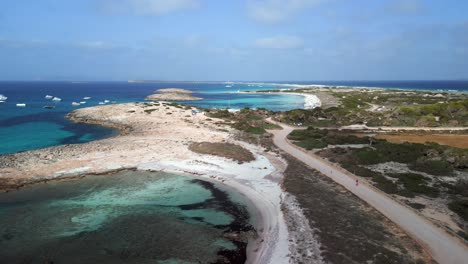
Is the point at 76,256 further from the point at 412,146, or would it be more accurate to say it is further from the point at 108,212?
the point at 412,146

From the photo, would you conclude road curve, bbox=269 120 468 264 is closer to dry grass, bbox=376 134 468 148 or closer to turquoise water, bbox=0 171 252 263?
turquoise water, bbox=0 171 252 263

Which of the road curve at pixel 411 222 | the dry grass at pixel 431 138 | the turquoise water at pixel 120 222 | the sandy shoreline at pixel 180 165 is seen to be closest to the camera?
the road curve at pixel 411 222

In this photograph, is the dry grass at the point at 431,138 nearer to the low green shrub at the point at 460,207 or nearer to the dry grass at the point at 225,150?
the dry grass at the point at 225,150

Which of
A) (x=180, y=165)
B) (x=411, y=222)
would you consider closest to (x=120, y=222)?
(x=180, y=165)

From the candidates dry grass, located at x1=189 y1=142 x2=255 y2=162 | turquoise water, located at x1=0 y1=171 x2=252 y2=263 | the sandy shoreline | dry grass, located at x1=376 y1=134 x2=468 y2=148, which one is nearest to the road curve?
the sandy shoreline

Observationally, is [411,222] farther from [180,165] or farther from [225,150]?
[225,150]

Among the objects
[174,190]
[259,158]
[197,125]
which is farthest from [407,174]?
[197,125]

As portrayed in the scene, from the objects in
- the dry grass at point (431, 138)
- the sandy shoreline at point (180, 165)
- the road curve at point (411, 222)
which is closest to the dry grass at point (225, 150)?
the sandy shoreline at point (180, 165)
